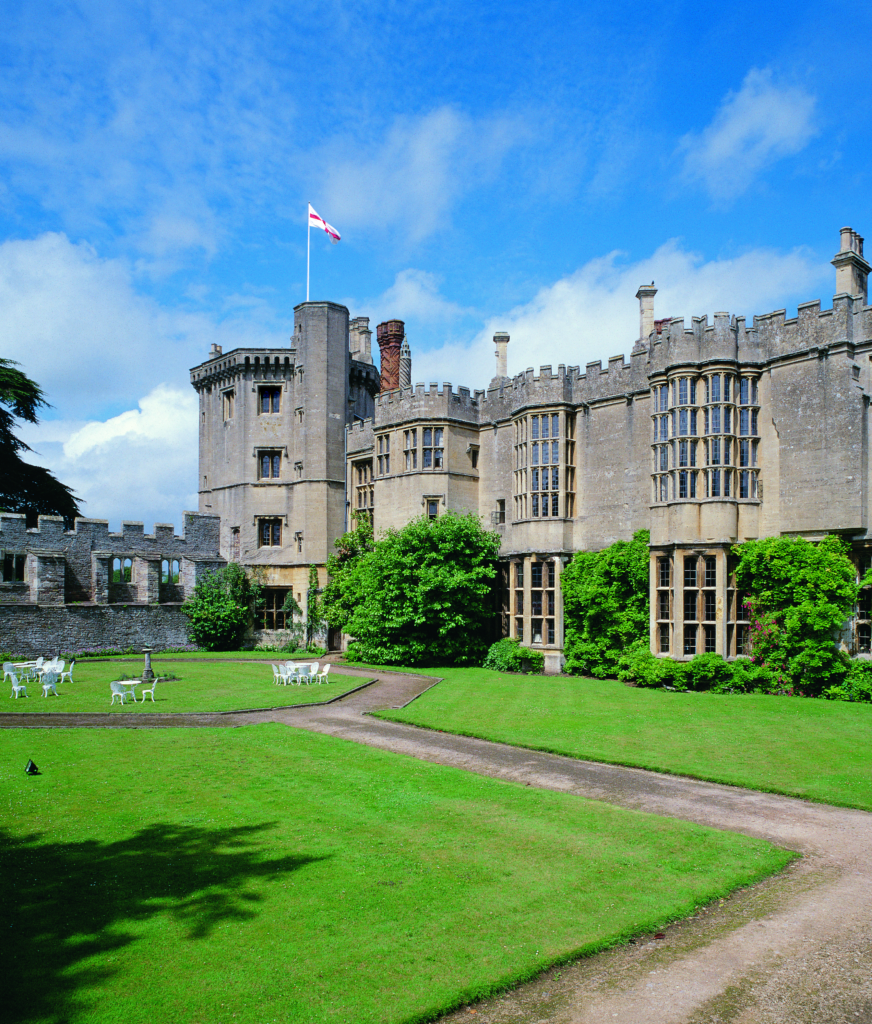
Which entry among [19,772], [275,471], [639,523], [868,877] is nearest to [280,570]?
[275,471]

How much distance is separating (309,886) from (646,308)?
24322mm

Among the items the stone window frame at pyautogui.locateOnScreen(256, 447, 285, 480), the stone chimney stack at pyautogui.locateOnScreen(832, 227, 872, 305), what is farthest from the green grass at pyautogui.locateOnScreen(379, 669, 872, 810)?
the stone window frame at pyautogui.locateOnScreen(256, 447, 285, 480)

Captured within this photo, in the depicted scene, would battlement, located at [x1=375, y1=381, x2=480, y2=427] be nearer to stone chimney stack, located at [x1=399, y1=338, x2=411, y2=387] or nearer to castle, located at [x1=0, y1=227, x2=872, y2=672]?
castle, located at [x1=0, y1=227, x2=872, y2=672]

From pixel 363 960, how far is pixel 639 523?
2159cm

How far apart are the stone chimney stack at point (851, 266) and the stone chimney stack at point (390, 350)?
65.6ft

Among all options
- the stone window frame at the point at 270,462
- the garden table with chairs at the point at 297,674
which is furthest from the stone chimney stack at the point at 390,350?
the garden table with chairs at the point at 297,674

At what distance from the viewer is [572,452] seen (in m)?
28.7

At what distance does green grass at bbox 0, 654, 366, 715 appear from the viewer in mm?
19078

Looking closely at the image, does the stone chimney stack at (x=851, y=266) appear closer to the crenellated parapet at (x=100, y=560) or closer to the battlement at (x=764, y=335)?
the battlement at (x=764, y=335)

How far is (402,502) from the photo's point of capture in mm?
32125

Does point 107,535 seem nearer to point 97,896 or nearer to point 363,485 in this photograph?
point 363,485

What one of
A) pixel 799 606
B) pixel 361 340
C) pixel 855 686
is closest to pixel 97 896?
pixel 799 606

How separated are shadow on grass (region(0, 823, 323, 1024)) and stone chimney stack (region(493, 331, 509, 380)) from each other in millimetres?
25070

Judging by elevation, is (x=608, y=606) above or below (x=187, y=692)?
above
